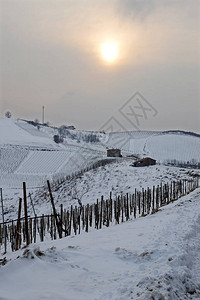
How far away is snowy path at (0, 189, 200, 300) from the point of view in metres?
3.53

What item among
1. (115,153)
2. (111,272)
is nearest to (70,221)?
(111,272)

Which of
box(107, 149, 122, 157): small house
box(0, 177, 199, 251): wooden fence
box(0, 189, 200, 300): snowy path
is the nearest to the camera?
box(0, 189, 200, 300): snowy path

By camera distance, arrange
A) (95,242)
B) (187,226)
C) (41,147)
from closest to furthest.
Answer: (95,242) < (187,226) < (41,147)

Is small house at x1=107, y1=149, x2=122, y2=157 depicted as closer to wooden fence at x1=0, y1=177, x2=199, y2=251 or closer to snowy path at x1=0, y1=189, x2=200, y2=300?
wooden fence at x1=0, y1=177, x2=199, y2=251

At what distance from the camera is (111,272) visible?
14.2 feet

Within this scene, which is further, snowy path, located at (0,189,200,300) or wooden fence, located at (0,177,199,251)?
wooden fence, located at (0,177,199,251)

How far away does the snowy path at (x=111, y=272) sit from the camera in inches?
139

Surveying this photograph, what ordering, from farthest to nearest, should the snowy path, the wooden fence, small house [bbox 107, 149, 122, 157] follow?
small house [bbox 107, 149, 122, 157] < the wooden fence < the snowy path

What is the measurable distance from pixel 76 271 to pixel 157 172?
25.6 meters

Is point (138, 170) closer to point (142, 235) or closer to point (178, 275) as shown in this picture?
point (142, 235)

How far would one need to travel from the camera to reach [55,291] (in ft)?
11.7

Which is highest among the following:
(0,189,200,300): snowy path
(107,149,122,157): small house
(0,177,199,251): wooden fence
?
(0,189,200,300): snowy path

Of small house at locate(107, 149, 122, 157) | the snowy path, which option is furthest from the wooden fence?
small house at locate(107, 149, 122, 157)

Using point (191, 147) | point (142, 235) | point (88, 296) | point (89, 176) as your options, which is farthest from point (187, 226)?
point (191, 147)
